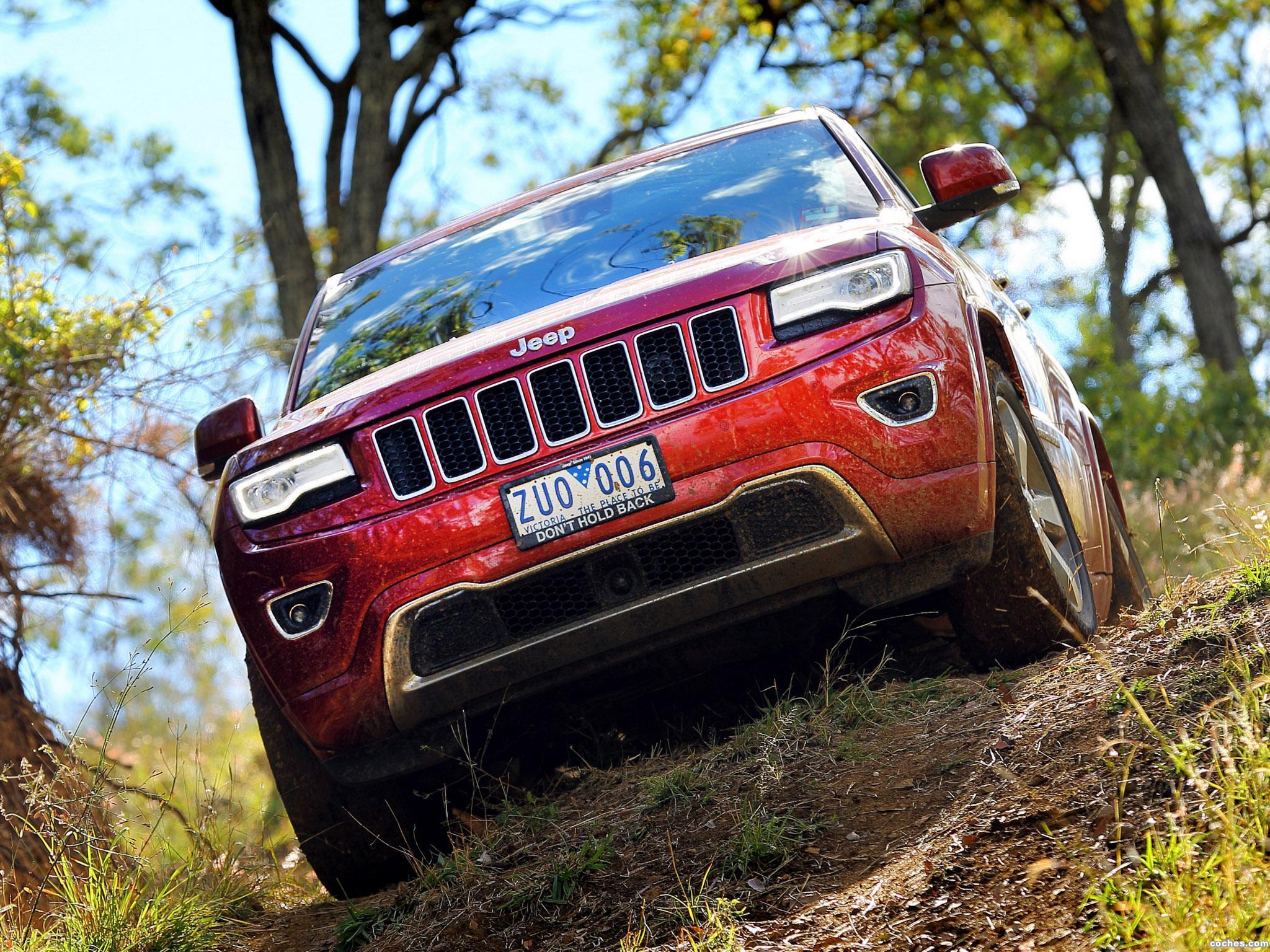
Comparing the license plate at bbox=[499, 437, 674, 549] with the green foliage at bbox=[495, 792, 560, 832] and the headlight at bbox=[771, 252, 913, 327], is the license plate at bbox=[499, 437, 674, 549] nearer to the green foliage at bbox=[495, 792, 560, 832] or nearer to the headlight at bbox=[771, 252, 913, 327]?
the headlight at bbox=[771, 252, 913, 327]

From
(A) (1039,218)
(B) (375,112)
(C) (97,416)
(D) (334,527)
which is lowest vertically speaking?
(A) (1039,218)

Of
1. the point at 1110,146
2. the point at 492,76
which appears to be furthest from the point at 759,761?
the point at 1110,146

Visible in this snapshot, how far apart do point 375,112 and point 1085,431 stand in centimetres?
813

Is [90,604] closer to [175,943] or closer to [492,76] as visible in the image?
[175,943]

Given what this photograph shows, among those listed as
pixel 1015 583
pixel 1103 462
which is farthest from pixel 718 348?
pixel 1103 462

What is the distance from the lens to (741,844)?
9.52 feet

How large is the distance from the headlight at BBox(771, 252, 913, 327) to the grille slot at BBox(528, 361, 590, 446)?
1.79 ft

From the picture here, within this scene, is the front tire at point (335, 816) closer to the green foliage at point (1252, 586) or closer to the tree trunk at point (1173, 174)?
the green foliage at point (1252, 586)

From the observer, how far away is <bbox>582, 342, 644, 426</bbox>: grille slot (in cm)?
332

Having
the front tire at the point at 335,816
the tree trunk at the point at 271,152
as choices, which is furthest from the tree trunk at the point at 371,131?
the front tire at the point at 335,816

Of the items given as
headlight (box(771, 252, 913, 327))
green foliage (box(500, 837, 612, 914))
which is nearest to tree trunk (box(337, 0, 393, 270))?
headlight (box(771, 252, 913, 327))

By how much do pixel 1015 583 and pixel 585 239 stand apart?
1.78m

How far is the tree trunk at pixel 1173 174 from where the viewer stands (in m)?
13.5

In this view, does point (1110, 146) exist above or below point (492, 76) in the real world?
below
